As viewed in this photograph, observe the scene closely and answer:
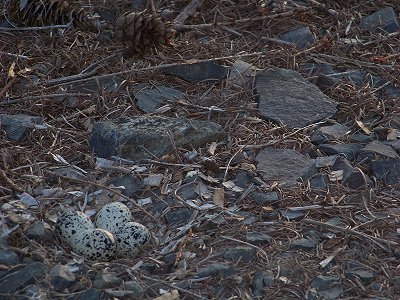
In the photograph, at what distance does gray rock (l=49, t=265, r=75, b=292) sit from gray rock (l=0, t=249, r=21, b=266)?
17 cm

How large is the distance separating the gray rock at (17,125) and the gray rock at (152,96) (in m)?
0.51

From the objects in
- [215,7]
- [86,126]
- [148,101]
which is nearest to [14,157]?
[86,126]

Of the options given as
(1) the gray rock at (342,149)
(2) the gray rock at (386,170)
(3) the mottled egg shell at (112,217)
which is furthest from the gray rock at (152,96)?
(2) the gray rock at (386,170)

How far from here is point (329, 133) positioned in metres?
4.42

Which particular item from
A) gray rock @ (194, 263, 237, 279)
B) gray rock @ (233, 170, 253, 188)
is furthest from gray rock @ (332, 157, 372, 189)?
gray rock @ (194, 263, 237, 279)

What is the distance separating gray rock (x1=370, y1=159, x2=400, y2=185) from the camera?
13.5ft

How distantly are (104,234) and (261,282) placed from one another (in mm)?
Answer: 604

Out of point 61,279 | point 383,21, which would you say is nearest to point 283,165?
point 61,279

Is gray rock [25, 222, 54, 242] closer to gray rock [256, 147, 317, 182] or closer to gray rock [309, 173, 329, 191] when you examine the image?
gray rock [256, 147, 317, 182]

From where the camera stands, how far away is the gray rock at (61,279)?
10.8ft

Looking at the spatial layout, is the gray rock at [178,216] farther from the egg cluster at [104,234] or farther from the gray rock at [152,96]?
the gray rock at [152,96]

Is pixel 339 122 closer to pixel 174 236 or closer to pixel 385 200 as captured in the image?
pixel 385 200

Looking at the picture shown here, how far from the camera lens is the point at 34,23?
5.37 meters

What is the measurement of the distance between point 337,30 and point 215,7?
28.5 inches
